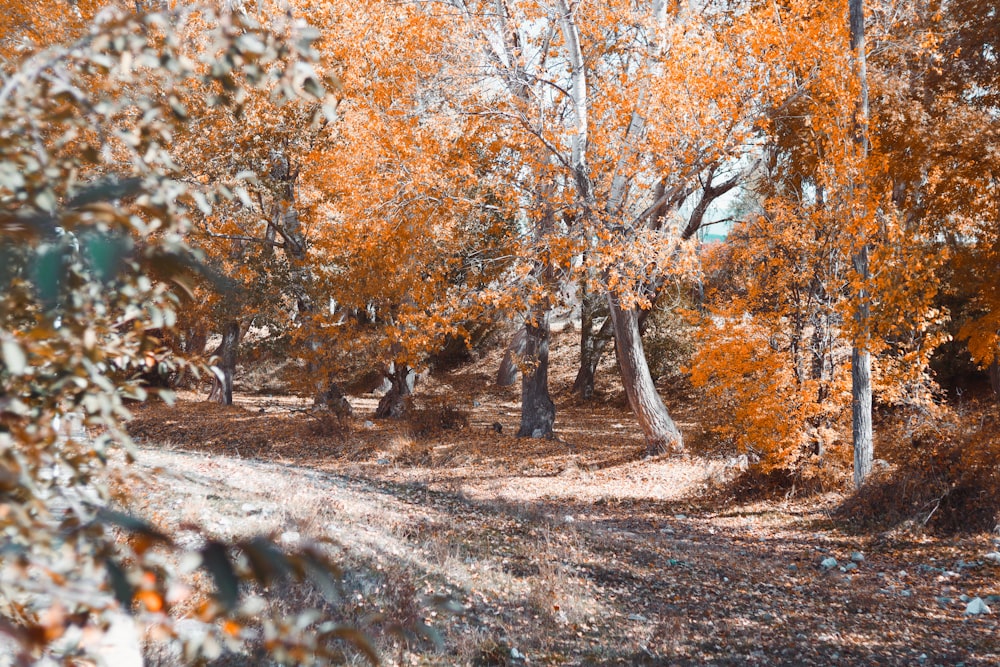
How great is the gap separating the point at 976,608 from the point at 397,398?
1255 centimetres

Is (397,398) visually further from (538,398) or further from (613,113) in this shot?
(613,113)

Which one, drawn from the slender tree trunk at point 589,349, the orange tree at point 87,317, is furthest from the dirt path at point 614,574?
the slender tree trunk at point 589,349

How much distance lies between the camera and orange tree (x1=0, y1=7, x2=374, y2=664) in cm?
109

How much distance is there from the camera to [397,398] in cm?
1617

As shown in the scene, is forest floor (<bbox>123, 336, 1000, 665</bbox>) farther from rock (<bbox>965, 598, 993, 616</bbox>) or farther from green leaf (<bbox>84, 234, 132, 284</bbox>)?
green leaf (<bbox>84, 234, 132, 284</bbox>)

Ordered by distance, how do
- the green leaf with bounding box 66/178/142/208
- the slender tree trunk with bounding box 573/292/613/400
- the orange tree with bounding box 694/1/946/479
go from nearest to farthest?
the green leaf with bounding box 66/178/142/208, the orange tree with bounding box 694/1/946/479, the slender tree trunk with bounding box 573/292/613/400

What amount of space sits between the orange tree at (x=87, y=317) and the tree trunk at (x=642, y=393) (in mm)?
10754

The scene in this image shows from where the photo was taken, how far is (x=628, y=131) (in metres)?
10.4

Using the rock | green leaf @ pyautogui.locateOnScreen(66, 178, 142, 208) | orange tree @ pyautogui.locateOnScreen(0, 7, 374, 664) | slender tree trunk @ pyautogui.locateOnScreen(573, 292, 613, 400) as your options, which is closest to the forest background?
orange tree @ pyautogui.locateOnScreen(0, 7, 374, 664)

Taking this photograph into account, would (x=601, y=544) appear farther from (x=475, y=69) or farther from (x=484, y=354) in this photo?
(x=484, y=354)

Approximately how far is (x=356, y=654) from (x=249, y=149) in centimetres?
1243

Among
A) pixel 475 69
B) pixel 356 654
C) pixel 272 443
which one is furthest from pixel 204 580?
pixel 272 443

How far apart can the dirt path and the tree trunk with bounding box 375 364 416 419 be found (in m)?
6.88

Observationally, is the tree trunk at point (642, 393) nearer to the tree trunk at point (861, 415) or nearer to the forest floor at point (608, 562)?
the forest floor at point (608, 562)
